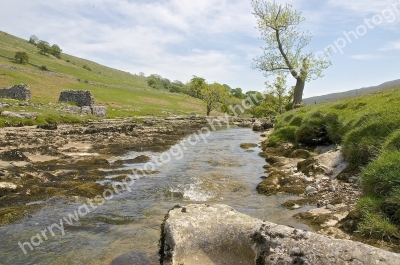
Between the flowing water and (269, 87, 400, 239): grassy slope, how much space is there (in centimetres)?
184

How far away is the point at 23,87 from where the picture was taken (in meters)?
50.9

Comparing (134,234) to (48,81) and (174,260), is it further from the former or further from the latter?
(48,81)

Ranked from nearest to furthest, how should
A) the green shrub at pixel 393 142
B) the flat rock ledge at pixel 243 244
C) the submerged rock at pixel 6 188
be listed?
the flat rock ledge at pixel 243 244 < the green shrub at pixel 393 142 < the submerged rock at pixel 6 188

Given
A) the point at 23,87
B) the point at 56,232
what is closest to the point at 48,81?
the point at 23,87

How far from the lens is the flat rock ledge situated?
457 centimetres

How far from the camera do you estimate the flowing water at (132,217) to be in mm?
6949

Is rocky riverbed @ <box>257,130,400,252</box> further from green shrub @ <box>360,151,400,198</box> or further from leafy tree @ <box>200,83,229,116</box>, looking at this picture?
leafy tree @ <box>200,83,229,116</box>

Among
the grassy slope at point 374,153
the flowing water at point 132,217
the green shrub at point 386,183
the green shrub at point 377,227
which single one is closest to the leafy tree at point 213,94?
the grassy slope at point 374,153

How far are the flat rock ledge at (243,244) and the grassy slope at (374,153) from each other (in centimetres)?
237

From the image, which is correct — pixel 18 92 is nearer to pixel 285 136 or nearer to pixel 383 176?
pixel 285 136

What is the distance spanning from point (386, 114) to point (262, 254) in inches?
352

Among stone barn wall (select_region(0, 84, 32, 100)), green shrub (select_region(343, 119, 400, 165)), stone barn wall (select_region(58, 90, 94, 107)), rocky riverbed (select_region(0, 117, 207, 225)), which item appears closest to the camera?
green shrub (select_region(343, 119, 400, 165))

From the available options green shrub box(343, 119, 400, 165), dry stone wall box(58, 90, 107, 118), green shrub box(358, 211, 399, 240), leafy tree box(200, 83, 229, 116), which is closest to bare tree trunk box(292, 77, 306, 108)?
green shrub box(343, 119, 400, 165)

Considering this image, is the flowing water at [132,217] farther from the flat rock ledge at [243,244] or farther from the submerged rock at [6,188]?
the submerged rock at [6,188]
